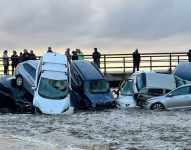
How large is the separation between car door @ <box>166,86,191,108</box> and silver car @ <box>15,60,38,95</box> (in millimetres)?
6763

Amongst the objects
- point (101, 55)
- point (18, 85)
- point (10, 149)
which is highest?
point (101, 55)

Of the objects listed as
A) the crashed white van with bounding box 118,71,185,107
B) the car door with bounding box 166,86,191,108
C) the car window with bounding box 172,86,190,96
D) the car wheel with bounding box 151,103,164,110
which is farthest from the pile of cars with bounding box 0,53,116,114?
the car window with bounding box 172,86,190,96

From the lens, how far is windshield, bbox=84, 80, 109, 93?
20.8 m

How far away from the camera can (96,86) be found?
2108 cm

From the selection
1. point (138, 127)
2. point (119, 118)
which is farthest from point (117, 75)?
point (138, 127)

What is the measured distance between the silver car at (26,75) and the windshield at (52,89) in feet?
5.79

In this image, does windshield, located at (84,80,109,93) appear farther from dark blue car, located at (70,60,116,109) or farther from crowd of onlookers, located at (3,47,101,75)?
crowd of onlookers, located at (3,47,101,75)

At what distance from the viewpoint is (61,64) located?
2033cm

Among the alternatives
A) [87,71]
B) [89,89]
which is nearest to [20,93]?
[89,89]

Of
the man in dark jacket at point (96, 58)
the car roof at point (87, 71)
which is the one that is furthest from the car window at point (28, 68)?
the man in dark jacket at point (96, 58)

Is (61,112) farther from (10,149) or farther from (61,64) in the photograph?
(10,149)

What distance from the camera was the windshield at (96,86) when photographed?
20.8 metres

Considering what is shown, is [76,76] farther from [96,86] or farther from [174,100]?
[174,100]

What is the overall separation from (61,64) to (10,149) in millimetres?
9856
